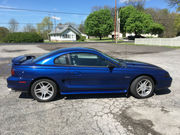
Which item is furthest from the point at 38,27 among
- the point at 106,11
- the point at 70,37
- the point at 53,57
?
the point at 53,57

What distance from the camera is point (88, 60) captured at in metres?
3.98

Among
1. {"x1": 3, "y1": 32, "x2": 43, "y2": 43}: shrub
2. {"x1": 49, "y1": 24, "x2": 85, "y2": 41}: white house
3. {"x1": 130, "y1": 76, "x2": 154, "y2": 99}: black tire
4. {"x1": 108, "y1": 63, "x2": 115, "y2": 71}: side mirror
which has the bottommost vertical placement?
{"x1": 130, "y1": 76, "x2": 154, "y2": 99}: black tire

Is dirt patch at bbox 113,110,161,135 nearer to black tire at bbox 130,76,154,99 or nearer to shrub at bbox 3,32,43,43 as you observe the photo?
black tire at bbox 130,76,154,99

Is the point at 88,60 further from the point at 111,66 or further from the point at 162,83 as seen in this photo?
the point at 162,83

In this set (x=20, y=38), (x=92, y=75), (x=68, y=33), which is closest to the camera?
(x=92, y=75)

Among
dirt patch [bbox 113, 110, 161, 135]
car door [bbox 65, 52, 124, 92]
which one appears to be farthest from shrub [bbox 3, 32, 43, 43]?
dirt patch [bbox 113, 110, 161, 135]

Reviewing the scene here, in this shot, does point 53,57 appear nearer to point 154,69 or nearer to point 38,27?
point 154,69

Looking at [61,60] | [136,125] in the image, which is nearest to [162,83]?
[136,125]

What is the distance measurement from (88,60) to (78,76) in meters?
0.59

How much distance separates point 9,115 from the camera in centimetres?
316

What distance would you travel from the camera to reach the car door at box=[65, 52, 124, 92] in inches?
145

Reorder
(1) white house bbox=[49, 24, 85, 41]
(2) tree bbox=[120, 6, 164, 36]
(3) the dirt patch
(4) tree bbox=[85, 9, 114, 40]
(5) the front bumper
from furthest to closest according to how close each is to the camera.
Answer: (1) white house bbox=[49, 24, 85, 41], (4) tree bbox=[85, 9, 114, 40], (2) tree bbox=[120, 6, 164, 36], (5) the front bumper, (3) the dirt patch

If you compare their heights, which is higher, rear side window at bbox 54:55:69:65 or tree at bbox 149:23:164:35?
tree at bbox 149:23:164:35

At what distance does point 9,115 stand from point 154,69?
3903 mm
